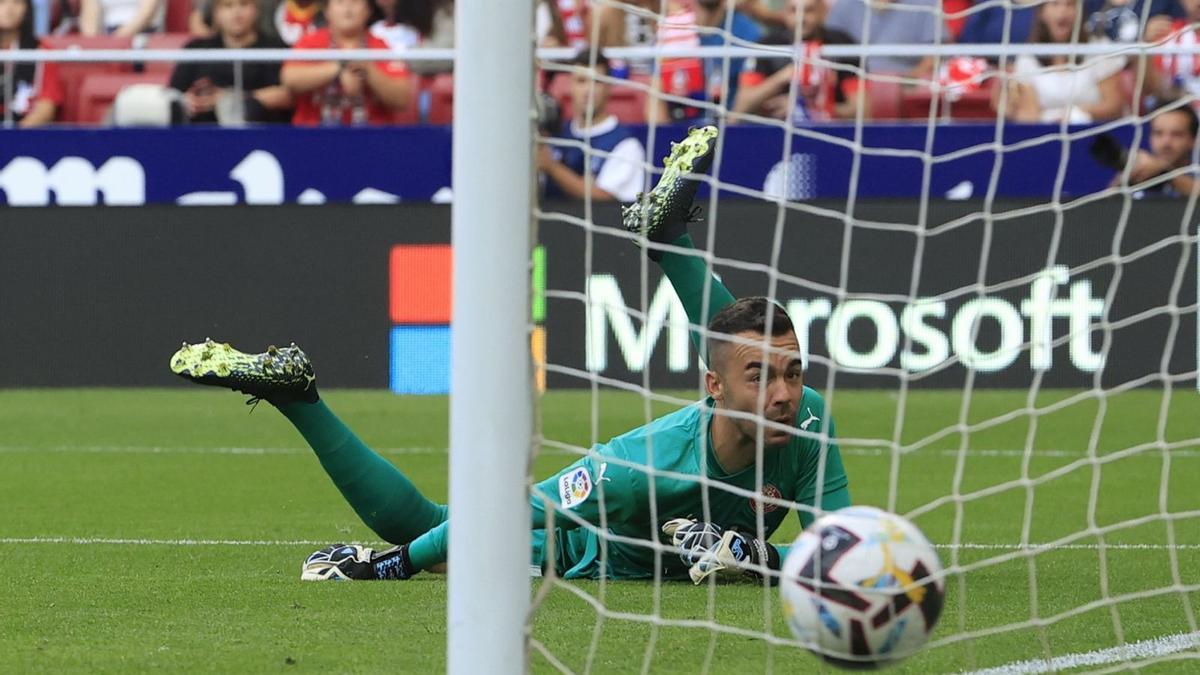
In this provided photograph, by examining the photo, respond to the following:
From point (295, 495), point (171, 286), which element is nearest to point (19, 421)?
point (171, 286)

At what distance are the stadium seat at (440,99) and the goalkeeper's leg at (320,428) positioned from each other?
6823 millimetres

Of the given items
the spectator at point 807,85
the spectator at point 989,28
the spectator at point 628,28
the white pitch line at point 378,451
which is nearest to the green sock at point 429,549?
the white pitch line at point 378,451

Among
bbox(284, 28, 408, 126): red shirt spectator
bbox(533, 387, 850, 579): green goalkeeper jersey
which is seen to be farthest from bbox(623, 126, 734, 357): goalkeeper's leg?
bbox(284, 28, 408, 126): red shirt spectator

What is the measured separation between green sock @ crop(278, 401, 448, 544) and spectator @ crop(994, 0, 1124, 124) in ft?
22.2

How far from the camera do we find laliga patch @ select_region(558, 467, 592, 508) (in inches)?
191

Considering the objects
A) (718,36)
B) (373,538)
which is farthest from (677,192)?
(718,36)

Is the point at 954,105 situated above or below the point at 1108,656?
below

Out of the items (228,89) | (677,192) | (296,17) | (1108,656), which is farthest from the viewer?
(296,17)

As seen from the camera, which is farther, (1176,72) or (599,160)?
(599,160)

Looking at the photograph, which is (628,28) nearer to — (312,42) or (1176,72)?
(312,42)

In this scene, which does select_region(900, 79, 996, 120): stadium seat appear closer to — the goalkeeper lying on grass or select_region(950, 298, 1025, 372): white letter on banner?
select_region(950, 298, 1025, 372): white letter on banner

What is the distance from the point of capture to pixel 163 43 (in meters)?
12.8

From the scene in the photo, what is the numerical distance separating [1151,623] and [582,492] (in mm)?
1463

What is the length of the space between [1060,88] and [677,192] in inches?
262
